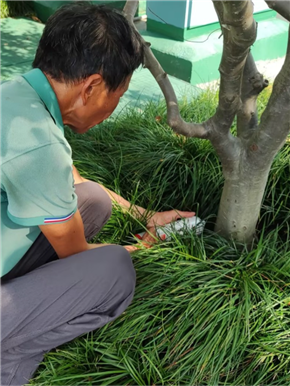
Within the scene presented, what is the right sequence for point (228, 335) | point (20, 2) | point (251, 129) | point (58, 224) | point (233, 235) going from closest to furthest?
point (58, 224)
point (228, 335)
point (251, 129)
point (233, 235)
point (20, 2)

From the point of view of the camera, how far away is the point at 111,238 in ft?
7.36

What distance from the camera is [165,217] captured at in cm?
221

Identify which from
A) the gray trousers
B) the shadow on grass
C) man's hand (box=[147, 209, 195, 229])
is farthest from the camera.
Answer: the shadow on grass

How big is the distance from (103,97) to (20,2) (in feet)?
16.2

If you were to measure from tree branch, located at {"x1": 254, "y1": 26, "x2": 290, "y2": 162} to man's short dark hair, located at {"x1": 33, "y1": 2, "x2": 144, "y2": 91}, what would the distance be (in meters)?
0.56

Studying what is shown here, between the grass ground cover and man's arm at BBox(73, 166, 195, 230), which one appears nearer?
the grass ground cover

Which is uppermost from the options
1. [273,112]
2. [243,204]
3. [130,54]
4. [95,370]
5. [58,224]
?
[130,54]

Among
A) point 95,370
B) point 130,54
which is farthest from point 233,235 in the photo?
point 130,54

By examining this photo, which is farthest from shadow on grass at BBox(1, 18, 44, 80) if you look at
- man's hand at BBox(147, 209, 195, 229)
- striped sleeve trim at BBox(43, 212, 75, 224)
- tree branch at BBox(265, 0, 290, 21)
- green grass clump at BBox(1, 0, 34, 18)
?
tree branch at BBox(265, 0, 290, 21)

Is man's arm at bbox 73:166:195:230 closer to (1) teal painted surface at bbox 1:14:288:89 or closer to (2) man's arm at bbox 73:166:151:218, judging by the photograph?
(2) man's arm at bbox 73:166:151:218

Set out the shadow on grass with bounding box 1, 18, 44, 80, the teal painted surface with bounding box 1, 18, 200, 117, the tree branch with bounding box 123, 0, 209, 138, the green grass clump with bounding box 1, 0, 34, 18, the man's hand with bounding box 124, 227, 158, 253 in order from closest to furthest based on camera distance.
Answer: the tree branch with bounding box 123, 0, 209, 138, the man's hand with bounding box 124, 227, 158, 253, the teal painted surface with bounding box 1, 18, 200, 117, the shadow on grass with bounding box 1, 18, 44, 80, the green grass clump with bounding box 1, 0, 34, 18

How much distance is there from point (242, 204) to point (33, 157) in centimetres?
104

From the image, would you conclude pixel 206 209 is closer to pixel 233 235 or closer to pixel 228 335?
pixel 233 235

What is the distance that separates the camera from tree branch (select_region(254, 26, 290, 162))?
1633 millimetres
